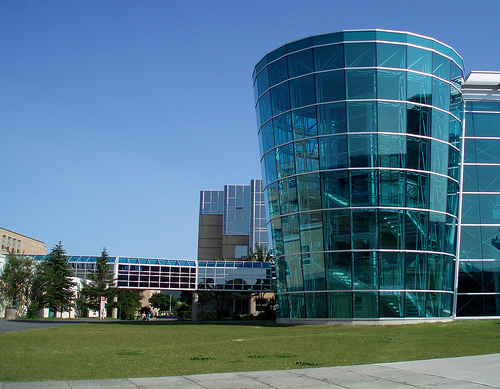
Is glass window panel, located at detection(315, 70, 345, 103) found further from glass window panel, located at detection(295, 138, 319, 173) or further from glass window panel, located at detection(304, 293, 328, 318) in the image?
glass window panel, located at detection(304, 293, 328, 318)

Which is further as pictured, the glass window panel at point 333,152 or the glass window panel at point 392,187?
the glass window panel at point 333,152

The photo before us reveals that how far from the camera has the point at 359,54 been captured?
36.4 metres

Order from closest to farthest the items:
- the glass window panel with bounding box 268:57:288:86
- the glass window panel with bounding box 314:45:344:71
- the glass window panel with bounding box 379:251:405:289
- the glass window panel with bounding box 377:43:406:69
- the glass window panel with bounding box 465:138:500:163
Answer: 1. the glass window panel with bounding box 379:251:405:289
2. the glass window panel with bounding box 377:43:406:69
3. the glass window panel with bounding box 314:45:344:71
4. the glass window panel with bounding box 268:57:288:86
5. the glass window panel with bounding box 465:138:500:163

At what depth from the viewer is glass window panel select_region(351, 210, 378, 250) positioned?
3428 cm

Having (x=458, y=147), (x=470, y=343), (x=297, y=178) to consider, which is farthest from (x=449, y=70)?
(x=470, y=343)

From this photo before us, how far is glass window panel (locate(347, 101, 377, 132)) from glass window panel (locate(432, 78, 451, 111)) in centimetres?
462

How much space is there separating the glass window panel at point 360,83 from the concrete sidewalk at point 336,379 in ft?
84.1

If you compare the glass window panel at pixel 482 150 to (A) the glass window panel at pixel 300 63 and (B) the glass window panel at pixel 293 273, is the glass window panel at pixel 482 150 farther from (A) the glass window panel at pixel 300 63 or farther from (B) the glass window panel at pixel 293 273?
(B) the glass window panel at pixel 293 273

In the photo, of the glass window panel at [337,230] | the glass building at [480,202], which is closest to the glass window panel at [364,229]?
the glass window panel at [337,230]

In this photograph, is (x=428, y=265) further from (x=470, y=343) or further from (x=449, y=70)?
(x=470, y=343)

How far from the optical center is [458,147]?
38.6 m

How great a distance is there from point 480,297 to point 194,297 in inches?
1875

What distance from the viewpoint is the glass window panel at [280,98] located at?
38.7m

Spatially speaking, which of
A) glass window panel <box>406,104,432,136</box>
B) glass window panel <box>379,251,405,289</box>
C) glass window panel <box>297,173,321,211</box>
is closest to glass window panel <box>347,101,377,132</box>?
glass window panel <box>406,104,432,136</box>
